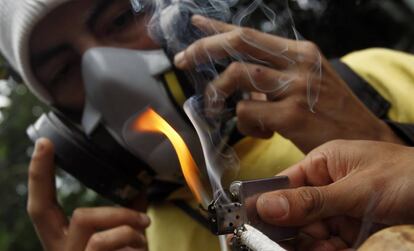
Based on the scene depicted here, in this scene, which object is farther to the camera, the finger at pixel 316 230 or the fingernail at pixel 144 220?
the fingernail at pixel 144 220

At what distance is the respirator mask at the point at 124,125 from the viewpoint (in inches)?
35.3

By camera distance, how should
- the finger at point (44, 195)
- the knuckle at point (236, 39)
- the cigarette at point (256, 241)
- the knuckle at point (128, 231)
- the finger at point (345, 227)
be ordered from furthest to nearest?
the finger at point (44, 195) → the knuckle at point (128, 231) → the knuckle at point (236, 39) → the finger at point (345, 227) → the cigarette at point (256, 241)

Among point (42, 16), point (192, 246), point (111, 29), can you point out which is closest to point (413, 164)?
point (192, 246)

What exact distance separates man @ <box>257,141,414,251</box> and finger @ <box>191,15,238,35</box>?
368 millimetres

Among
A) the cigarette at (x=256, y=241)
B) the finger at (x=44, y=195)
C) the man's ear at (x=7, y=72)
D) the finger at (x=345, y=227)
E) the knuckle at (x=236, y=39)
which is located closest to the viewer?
the cigarette at (x=256, y=241)

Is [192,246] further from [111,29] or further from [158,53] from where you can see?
[111,29]

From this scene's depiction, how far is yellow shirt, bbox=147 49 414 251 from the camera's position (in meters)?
0.88

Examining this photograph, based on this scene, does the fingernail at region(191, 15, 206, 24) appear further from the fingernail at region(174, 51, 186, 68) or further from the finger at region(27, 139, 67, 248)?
the finger at region(27, 139, 67, 248)

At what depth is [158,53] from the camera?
944 millimetres

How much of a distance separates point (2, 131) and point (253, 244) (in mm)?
1610

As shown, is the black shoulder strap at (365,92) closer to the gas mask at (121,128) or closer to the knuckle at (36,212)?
the gas mask at (121,128)

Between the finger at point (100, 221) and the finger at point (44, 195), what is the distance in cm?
10

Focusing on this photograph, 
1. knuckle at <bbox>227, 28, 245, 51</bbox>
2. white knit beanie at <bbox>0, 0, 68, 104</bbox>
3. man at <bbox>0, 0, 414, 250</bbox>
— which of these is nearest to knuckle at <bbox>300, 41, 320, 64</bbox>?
man at <bbox>0, 0, 414, 250</bbox>

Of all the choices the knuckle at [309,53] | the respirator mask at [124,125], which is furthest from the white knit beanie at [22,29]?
the knuckle at [309,53]
